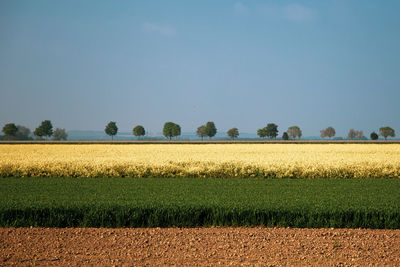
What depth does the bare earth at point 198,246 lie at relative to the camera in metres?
7.04

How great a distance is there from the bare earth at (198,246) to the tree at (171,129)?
14133cm

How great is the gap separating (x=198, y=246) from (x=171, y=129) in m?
146

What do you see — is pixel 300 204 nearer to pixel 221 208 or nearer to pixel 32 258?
pixel 221 208

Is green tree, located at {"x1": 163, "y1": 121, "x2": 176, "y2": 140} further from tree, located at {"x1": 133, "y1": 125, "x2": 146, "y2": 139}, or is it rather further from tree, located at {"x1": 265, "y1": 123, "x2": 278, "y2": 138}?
tree, located at {"x1": 265, "y1": 123, "x2": 278, "y2": 138}

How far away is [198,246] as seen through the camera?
7.77 meters

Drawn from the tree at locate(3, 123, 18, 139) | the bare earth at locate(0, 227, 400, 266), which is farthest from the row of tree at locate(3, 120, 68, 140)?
the bare earth at locate(0, 227, 400, 266)

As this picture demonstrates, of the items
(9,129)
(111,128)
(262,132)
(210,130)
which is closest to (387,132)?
(262,132)

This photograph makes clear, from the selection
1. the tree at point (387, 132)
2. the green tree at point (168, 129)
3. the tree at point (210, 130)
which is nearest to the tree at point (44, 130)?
the green tree at point (168, 129)

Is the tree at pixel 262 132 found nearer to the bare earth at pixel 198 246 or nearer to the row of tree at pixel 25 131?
the row of tree at pixel 25 131

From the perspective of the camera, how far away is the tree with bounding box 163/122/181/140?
150375 millimetres

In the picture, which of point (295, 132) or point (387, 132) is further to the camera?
point (295, 132)

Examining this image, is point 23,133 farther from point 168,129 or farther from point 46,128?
point 168,129

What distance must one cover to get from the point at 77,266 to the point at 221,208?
4.18 m

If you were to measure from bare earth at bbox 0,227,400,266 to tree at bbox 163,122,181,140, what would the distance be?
141 metres
